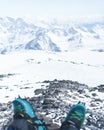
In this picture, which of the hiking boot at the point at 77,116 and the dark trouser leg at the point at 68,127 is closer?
the dark trouser leg at the point at 68,127

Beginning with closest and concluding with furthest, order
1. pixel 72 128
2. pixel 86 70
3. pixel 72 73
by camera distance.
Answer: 1. pixel 72 128
2. pixel 72 73
3. pixel 86 70

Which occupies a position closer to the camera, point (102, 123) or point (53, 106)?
point (102, 123)

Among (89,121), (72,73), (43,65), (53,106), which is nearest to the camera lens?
(89,121)

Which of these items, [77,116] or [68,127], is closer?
[68,127]

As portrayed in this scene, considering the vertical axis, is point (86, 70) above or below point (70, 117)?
below

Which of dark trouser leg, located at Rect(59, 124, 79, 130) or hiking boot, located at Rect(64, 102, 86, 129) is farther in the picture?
hiking boot, located at Rect(64, 102, 86, 129)

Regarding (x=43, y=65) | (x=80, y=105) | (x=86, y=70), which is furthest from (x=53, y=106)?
(x=43, y=65)

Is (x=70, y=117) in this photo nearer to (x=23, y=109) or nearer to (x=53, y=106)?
(x=23, y=109)

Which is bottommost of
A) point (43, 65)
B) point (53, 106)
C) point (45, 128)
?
point (43, 65)
